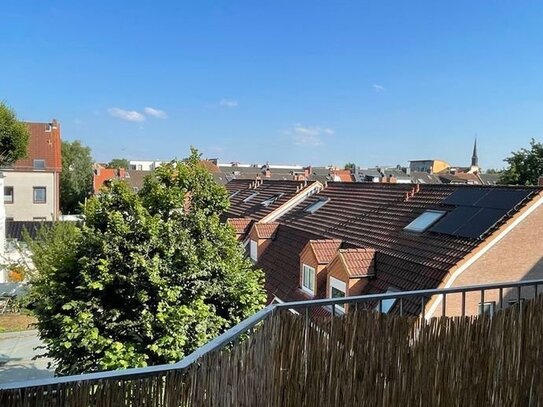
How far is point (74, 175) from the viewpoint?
45250 mm

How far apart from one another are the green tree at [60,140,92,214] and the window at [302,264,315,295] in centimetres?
3698

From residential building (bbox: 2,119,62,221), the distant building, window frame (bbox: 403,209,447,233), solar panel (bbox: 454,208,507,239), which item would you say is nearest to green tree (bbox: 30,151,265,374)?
solar panel (bbox: 454,208,507,239)

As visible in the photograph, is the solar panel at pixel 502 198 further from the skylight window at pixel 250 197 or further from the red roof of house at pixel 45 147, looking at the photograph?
the red roof of house at pixel 45 147

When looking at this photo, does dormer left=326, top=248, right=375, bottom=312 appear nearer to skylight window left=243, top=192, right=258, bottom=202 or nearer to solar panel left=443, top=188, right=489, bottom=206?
solar panel left=443, top=188, right=489, bottom=206

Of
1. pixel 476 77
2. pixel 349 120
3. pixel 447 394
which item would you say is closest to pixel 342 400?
pixel 447 394

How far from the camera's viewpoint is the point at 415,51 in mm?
12508

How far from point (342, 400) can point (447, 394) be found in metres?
0.70

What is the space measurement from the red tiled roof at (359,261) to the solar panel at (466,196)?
95.1 inches

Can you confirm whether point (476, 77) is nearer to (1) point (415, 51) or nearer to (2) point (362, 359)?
(1) point (415, 51)

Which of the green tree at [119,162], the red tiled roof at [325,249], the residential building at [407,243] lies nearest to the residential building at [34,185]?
the residential building at [407,243]

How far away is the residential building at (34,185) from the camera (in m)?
29.8

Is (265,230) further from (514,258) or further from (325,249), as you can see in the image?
(514,258)

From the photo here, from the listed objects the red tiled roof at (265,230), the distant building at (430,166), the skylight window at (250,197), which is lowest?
the red tiled roof at (265,230)

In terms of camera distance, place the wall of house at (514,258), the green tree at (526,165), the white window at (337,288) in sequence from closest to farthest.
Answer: the wall of house at (514,258) < the white window at (337,288) < the green tree at (526,165)
